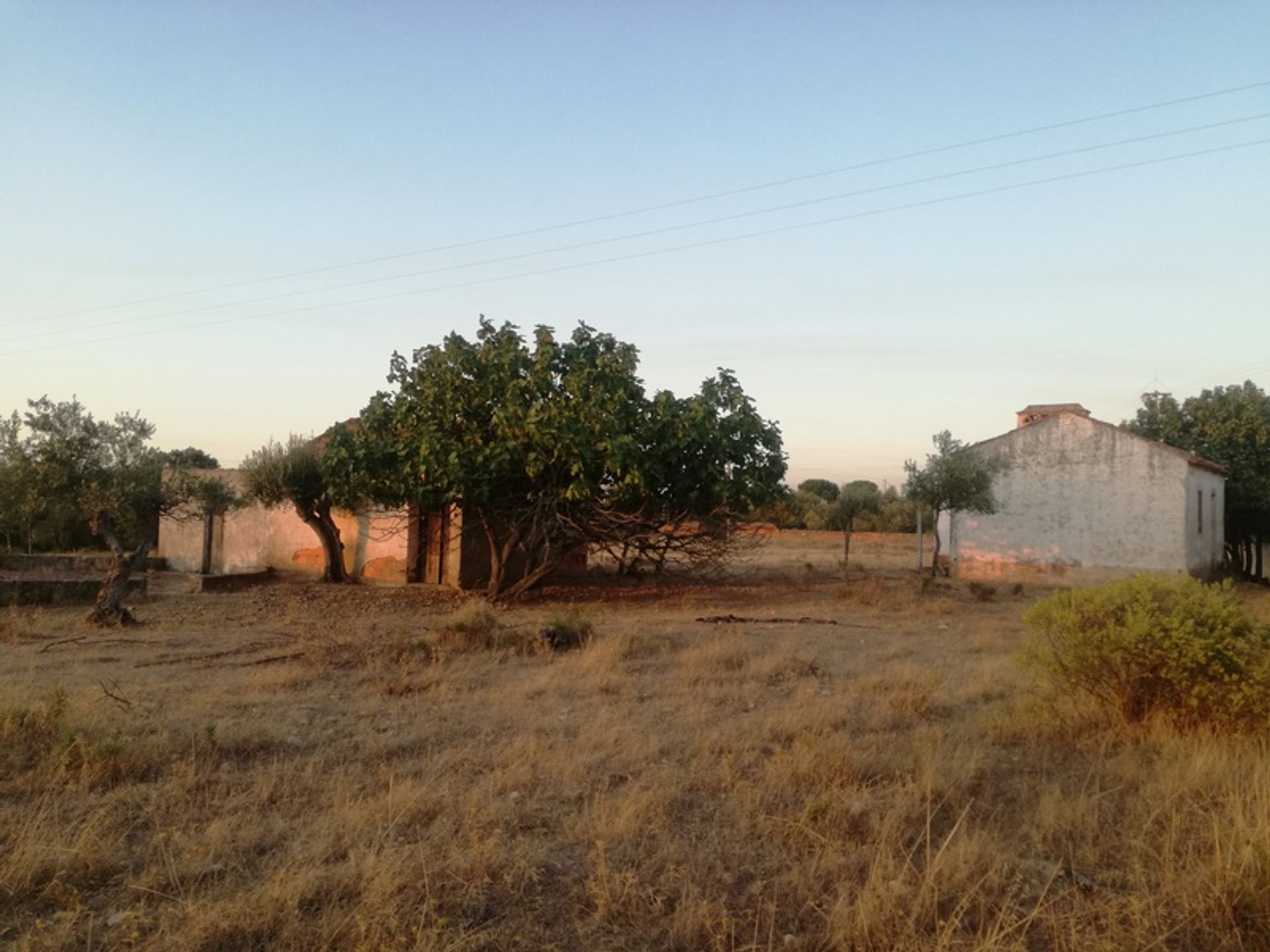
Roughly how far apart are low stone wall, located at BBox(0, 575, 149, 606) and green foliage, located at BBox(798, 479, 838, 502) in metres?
47.8

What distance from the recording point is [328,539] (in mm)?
20562

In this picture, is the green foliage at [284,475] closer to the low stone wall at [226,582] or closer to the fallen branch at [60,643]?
the low stone wall at [226,582]

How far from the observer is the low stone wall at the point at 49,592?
1507cm

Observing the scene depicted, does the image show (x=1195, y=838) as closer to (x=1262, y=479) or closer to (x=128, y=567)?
(x=128, y=567)

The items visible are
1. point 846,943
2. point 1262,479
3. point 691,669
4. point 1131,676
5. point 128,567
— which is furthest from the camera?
point 1262,479

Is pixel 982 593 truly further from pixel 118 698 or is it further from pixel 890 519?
pixel 890 519

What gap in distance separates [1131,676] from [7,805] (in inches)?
289

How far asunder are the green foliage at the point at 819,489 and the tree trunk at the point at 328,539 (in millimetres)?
42324

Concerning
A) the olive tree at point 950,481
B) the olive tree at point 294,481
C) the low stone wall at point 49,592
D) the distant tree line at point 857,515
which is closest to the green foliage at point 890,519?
the distant tree line at point 857,515

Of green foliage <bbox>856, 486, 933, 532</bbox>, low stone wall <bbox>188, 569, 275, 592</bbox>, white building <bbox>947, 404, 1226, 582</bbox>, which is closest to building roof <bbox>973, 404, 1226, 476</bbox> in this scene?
white building <bbox>947, 404, 1226, 582</bbox>

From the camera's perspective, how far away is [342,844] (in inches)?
182

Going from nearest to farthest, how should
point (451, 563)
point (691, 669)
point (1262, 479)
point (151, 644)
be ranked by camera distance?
point (691, 669)
point (151, 644)
point (451, 563)
point (1262, 479)

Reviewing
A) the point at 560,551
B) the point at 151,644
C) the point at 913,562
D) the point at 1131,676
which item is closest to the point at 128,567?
the point at 151,644

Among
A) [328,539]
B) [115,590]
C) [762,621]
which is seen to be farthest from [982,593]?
[115,590]
